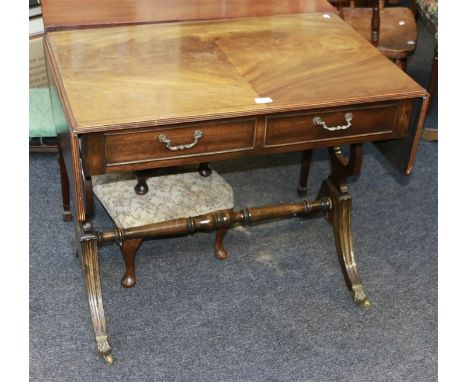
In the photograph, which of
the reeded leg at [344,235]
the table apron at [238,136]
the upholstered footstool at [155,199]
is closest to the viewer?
the table apron at [238,136]

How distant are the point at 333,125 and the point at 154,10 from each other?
0.76 m

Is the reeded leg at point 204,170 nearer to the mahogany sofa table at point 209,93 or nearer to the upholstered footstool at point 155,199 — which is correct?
the upholstered footstool at point 155,199

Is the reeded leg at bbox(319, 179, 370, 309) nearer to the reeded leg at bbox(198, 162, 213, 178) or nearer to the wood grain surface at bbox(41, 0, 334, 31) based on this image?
the reeded leg at bbox(198, 162, 213, 178)

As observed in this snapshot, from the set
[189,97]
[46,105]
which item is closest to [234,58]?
[189,97]

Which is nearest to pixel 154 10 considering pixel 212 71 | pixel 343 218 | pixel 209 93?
pixel 212 71

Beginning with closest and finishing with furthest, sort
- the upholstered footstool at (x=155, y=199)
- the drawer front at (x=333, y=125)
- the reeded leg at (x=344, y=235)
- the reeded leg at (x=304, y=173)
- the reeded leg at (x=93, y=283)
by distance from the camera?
the drawer front at (x=333, y=125) → the reeded leg at (x=93, y=283) → the upholstered footstool at (x=155, y=199) → the reeded leg at (x=344, y=235) → the reeded leg at (x=304, y=173)

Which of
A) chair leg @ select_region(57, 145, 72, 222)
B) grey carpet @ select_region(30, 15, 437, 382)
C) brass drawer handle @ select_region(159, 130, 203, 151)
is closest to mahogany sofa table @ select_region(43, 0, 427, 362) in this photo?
brass drawer handle @ select_region(159, 130, 203, 151)

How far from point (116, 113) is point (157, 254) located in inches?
38.7

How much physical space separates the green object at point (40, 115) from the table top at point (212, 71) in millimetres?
931

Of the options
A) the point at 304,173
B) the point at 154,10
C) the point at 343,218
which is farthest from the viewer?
the point at 304,173

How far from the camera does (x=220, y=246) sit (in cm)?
277

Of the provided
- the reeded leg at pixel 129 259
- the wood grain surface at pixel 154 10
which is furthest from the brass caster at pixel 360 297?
the wood grain surface at pixel 154 10

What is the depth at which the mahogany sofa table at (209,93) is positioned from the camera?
1.97 m

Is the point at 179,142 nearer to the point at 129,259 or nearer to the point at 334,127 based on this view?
the point at 334,127
